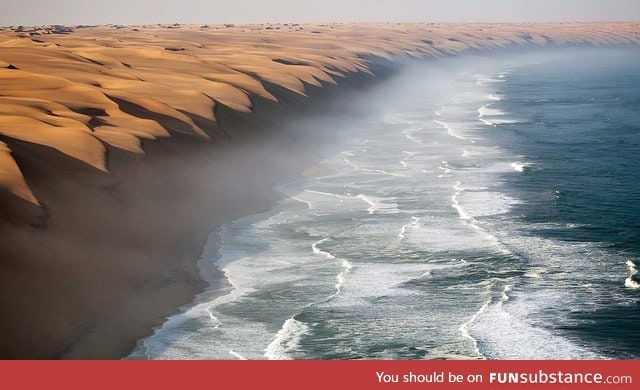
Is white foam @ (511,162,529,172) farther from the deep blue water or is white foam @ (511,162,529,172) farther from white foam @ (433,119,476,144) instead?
white foam @ (433,119,476,144)

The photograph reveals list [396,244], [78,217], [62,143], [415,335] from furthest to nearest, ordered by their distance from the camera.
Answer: [62,143] < [396,244] < [78,217] < [415,335]

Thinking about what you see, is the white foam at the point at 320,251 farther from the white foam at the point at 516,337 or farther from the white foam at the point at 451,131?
the white foam at the point at 451,131

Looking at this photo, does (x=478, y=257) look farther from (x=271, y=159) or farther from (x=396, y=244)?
(x=271, y=159)

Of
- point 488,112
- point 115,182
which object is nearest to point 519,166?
point 115,182

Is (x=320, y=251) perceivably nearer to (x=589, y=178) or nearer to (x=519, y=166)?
(x=589, y=178)
